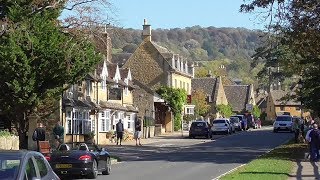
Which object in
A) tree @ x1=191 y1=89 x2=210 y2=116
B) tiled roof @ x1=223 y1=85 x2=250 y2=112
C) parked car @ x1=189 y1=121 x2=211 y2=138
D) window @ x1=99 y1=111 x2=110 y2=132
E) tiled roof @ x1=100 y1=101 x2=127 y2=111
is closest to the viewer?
tiled roof @ x1=100 y1=101 x2=127 y2=111

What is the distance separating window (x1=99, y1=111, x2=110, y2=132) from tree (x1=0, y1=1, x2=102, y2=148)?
17437 mm

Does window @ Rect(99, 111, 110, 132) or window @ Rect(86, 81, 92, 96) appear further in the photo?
window @ Rect(99, 111, 110, 132)

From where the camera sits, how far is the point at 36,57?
33.4 meters

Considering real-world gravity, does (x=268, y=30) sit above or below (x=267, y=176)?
above

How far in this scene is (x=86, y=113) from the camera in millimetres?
49062

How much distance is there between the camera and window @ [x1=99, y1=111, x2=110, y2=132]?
171ft

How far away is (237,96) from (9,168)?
119693mm

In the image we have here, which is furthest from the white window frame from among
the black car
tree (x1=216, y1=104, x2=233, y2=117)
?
tree (x1=216, y1=104, x2=233, y2=117)

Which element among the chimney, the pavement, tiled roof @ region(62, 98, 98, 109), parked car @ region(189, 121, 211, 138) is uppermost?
the chimney

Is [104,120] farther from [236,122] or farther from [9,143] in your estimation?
[236,122]

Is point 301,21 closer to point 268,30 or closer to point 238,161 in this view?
point 268,30

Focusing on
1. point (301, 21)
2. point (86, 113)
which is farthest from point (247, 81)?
point (301, 21)

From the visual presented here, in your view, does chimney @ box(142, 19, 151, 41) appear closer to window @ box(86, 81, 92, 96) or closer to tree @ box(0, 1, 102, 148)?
window @ box(86, 81, 92, 96)

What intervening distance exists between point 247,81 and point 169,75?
10971cm
